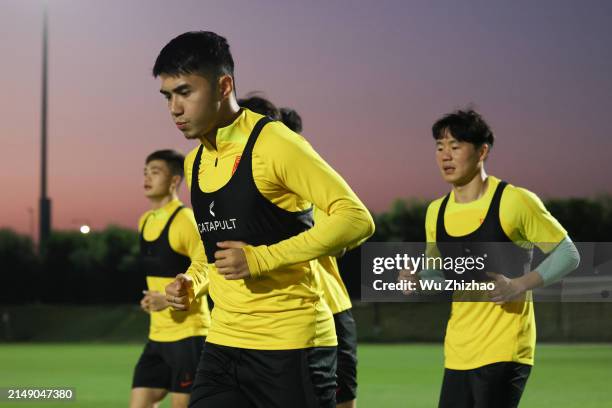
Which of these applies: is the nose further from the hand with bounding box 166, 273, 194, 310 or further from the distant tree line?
the distant tree line

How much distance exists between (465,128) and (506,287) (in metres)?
1.19

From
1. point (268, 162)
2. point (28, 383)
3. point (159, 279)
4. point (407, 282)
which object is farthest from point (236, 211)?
point (28, 383)

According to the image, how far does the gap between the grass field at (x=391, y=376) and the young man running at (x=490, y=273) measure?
9137 mm

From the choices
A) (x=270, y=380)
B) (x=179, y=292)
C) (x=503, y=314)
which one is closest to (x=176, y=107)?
(x=179, y=292)

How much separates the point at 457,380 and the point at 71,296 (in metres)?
57.2

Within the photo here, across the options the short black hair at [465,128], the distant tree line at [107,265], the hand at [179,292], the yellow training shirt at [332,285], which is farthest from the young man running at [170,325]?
the distant tree line at [107,265]

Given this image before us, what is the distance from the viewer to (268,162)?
4.44 metres

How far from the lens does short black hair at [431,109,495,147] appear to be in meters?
6.59

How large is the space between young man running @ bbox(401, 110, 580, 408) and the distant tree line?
52.3 meters

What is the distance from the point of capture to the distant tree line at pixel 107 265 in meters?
61.2

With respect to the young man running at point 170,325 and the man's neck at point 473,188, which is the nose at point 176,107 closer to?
the man's neck at point 473,188

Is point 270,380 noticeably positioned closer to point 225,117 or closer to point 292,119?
point 225,117

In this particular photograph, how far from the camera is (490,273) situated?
231 inches

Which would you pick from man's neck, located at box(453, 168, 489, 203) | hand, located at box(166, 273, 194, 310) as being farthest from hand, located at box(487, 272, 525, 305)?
hand, located at box(166, 273, 194, 310)
